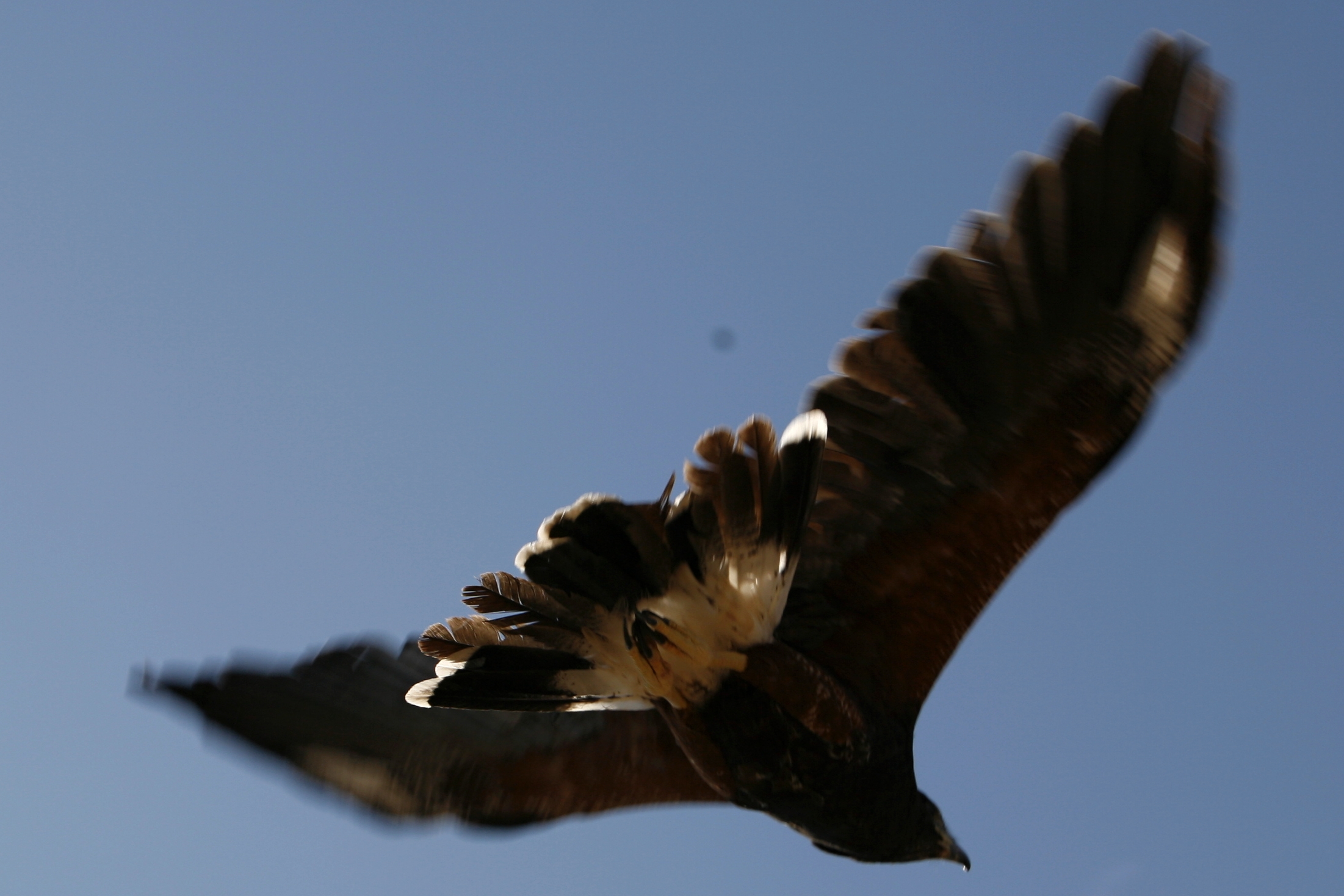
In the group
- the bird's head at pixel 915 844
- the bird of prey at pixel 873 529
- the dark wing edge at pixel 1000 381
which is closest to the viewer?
the dark wing edge at pixel 1000 381

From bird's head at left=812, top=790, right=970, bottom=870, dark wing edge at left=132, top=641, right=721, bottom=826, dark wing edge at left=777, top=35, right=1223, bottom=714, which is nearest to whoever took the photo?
dark wing edge at left=777, top=35, right=1223, bottom=714

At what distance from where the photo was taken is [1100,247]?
4309 mm

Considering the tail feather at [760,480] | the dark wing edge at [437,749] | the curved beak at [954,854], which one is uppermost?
the tail feather at [760,480]

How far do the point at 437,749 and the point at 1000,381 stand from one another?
267cm

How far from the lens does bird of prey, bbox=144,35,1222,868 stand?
4.22 meters

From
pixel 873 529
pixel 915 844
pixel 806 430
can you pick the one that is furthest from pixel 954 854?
pixel 806 430

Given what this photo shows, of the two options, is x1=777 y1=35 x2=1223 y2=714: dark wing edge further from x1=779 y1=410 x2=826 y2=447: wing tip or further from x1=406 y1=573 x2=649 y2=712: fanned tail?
x1=406 y1=573 x2=649 y2=712: fanned tail

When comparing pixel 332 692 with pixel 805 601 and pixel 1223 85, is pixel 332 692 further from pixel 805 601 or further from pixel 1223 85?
pixel 1223 85

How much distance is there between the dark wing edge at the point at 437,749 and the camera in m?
5.21

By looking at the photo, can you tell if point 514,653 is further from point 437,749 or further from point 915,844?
point 915,844

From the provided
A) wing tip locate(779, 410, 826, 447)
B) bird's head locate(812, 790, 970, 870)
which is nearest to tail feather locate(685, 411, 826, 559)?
wing tip locate(779, 410, 826, 447)

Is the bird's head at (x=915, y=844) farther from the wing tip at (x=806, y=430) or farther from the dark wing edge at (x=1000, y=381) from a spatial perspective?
the wing tip at (x=806, y=430)

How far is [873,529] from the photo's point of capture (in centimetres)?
473

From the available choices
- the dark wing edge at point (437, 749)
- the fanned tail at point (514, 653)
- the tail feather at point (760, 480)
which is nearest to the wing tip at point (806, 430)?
the tail feather at point (760, 480)
